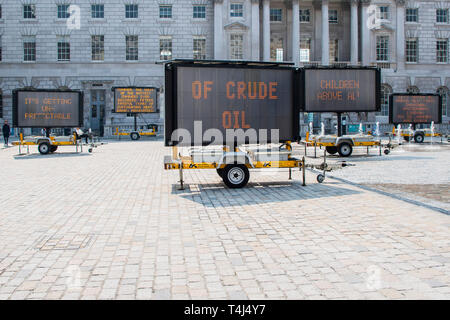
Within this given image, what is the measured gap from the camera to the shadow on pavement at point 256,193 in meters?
11.1

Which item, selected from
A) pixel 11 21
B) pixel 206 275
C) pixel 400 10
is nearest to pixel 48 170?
pixel 206 275

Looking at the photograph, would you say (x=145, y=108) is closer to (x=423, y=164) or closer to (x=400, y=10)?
(x=423, y=164)

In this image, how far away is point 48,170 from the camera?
1819 centimetres

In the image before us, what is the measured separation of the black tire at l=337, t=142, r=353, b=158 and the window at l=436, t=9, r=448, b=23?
43141mm

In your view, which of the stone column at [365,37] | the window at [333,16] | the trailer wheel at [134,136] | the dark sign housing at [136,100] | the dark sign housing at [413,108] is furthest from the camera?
the window at [333,16]

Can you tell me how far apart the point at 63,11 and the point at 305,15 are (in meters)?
29.6

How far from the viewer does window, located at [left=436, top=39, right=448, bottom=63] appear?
58969 mm

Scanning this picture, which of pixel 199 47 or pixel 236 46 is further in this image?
pixel 236 46

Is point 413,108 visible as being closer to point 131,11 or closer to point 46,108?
point 46,108

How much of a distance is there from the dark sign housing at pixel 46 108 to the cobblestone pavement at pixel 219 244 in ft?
56.3

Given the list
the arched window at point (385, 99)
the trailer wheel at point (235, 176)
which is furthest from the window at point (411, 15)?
the trailer wheel at point (235, 176)

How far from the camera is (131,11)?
5569 centimetres

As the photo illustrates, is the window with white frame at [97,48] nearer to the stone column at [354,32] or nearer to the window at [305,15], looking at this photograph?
the window at [305,15]

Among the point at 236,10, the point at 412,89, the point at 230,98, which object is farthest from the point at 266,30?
the point at 230,98
